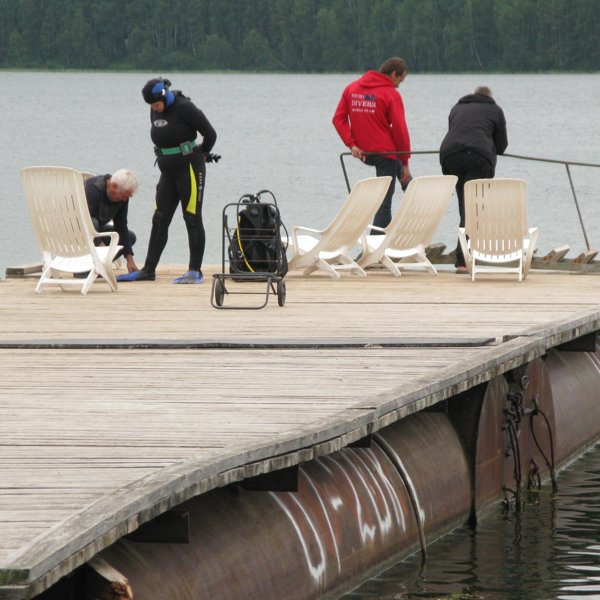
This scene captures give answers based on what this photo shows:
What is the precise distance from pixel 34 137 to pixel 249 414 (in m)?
68.7

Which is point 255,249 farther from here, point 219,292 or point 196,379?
point 196,379

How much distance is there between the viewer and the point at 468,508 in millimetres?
8586

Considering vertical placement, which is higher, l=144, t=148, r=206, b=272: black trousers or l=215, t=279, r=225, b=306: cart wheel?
l=144, t=148, r=206, b=272: black trousers

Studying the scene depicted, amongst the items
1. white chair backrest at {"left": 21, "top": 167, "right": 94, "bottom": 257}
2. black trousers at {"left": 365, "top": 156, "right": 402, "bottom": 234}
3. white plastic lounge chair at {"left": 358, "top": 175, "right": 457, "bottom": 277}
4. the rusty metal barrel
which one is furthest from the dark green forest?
the rusty metal barrel

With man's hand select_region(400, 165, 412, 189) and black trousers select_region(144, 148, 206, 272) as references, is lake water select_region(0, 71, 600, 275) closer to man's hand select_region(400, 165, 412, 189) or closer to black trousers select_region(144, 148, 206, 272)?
man's hand select_region(400, 165, 412, 189)

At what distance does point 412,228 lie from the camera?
1412 cm

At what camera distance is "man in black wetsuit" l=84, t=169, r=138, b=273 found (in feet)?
42.3

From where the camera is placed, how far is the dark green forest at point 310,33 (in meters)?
122

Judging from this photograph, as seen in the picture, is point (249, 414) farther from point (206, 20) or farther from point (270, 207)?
point (206, 20)

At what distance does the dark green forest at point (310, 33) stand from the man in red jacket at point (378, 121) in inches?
4191

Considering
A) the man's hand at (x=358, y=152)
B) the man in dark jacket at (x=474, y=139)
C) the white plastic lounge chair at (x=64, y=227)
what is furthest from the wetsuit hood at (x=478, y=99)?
the white plastic lounge chair at (x=64, y=227)

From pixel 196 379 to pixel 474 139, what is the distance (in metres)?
7.33

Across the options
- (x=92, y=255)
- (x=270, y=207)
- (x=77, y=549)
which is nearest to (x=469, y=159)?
(x=270, y=207)

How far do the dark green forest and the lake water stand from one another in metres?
2.15
